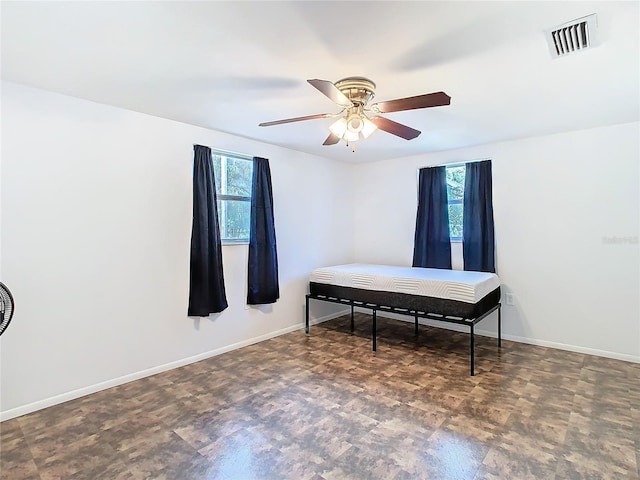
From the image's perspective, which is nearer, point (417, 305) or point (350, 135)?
point (350, 135)

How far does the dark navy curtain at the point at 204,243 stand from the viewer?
3543mm

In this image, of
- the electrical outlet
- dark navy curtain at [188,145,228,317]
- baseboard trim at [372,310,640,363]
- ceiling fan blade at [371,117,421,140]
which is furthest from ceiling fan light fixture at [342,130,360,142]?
baseboard trim at [372,310,640,363]

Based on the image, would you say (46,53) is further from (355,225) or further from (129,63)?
(355,225)

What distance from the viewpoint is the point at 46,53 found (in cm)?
211

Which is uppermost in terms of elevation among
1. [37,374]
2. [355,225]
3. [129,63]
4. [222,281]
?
[129,63]

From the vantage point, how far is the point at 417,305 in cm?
369

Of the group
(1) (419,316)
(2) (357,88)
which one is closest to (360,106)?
(2) (357,88)

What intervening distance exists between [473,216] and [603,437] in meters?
2.69

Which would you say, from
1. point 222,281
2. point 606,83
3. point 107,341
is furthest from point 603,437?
point 107,341

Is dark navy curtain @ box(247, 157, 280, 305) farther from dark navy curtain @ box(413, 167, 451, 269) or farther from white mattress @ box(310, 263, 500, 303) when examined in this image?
dark navy curtain @ box(413, 167, 451, 269)

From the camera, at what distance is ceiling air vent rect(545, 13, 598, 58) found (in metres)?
1.81

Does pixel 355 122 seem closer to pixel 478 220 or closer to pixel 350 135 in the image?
pixel 350 135

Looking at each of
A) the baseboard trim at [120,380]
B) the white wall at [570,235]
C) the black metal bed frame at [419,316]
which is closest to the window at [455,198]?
the white wall at [570,235]

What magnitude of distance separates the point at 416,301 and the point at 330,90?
2.43 metres
